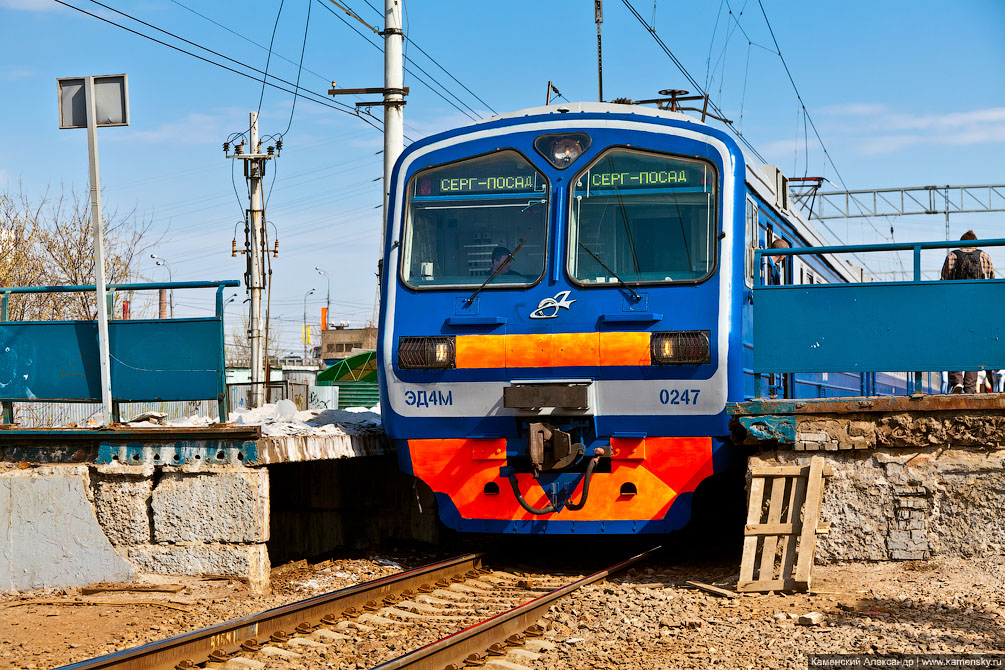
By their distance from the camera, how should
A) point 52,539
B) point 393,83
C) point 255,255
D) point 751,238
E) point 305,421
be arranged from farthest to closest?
point 255,255 < point 393,83 < point 305,421 < point 751,238 < point 52,539

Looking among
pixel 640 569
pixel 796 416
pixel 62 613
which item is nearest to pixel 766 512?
pixel 796 416

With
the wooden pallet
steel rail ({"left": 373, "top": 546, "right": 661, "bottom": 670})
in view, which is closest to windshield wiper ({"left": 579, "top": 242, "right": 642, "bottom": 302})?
the wooden pallet

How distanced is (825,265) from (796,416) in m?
6.60

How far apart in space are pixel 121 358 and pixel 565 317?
3.66 metres

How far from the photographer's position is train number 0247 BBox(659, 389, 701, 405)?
8406mm

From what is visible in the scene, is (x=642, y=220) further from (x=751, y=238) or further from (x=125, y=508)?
(x=125, y=508)

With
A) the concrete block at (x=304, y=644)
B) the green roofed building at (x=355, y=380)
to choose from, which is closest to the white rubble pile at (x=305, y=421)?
the concrete block at (x=304, y=644)

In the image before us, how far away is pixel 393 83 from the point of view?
1538cm

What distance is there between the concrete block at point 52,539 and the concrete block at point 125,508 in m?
0.08

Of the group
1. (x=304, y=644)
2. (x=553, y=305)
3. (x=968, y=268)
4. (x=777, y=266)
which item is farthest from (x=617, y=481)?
(x=968, y=268)

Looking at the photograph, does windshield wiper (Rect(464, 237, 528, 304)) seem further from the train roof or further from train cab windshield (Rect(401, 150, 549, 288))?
the train roof

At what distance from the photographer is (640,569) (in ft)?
29.8

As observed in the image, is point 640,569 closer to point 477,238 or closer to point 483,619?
point 483,619

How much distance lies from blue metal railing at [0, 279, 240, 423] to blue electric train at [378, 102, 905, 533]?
1.43m
